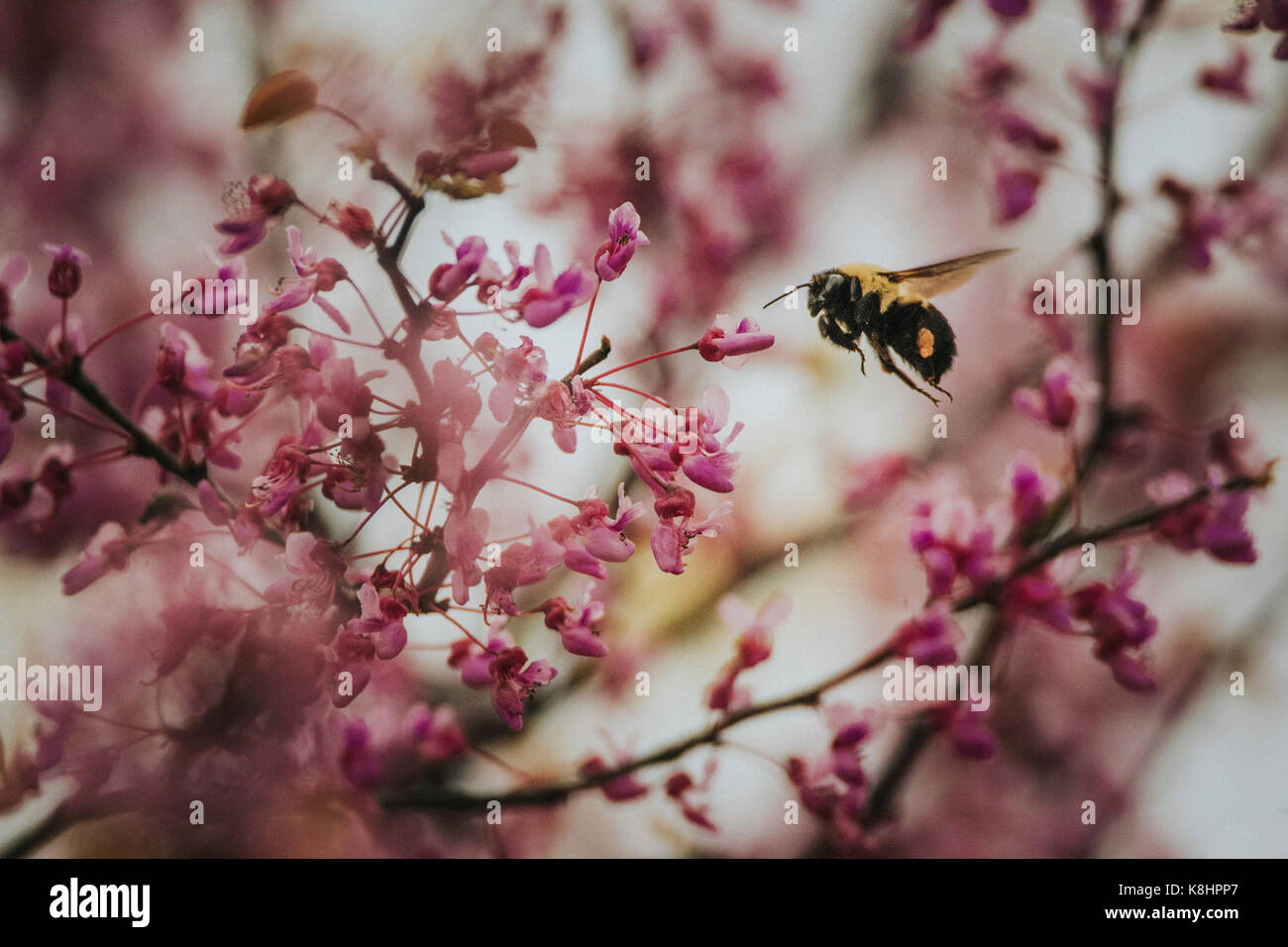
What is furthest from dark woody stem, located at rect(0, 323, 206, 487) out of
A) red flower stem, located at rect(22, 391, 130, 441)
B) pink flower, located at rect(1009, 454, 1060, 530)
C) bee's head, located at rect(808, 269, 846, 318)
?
pink flower, located at rect(1009, 454, 1060, 530)

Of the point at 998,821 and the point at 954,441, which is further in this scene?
the point at 998,821


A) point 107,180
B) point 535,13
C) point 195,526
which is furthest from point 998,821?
point 107,180

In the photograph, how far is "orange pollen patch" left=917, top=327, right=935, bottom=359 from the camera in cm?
94

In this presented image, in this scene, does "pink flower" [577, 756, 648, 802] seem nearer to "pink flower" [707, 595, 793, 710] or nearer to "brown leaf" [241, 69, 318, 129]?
"pink flower" [707, 595, 793, 710]

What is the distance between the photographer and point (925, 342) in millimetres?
943

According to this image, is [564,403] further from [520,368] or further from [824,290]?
[824,290]

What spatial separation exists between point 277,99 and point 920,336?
75 cm

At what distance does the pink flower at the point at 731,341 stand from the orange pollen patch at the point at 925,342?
28cm

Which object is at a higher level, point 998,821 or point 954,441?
point 954,441

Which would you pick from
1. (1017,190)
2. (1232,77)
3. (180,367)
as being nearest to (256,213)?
(180,367)

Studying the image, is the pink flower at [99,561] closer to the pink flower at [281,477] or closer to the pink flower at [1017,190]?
the pink flower at [281,477]
